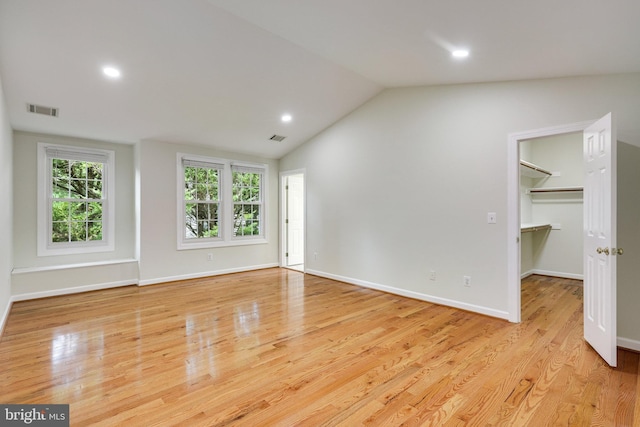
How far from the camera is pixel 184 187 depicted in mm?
5426

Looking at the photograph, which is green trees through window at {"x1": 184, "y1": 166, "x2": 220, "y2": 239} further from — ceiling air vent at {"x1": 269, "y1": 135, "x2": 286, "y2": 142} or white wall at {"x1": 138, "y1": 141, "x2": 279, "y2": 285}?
ceiling air vent at {"x1": 269, "y1": 135, "x2": 286, "y2": 142}

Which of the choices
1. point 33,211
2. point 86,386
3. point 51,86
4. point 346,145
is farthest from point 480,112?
point 33,211

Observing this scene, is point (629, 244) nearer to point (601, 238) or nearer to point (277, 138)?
point (601, 238)

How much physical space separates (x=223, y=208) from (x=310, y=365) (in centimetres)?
407

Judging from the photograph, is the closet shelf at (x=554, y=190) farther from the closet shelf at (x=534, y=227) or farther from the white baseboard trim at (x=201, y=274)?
the white baseboard trim at (x=201, y=274)

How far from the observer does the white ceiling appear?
2295mm

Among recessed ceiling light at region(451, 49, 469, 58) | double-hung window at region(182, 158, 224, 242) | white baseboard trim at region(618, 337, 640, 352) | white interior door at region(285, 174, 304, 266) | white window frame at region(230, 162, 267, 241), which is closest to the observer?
white baseboard trim at region(618, 337, 640, 352)

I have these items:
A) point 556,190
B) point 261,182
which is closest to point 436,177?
point 556,190

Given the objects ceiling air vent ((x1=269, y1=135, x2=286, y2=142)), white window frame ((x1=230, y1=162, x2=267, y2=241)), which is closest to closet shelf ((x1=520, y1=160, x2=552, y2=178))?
ceiling air vent ((x1=269, y1=135, x2=286, y2=142))

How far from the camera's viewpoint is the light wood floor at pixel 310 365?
6.18ft

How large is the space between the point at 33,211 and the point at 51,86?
212cm

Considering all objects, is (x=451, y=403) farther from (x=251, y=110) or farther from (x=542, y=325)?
(x=251, y=110)

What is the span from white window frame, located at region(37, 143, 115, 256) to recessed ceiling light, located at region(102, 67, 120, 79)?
211 cm

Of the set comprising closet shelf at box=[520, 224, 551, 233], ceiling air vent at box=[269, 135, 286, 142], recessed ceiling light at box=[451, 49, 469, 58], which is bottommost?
closet shelf at box=[520, 224, 551, 233]
